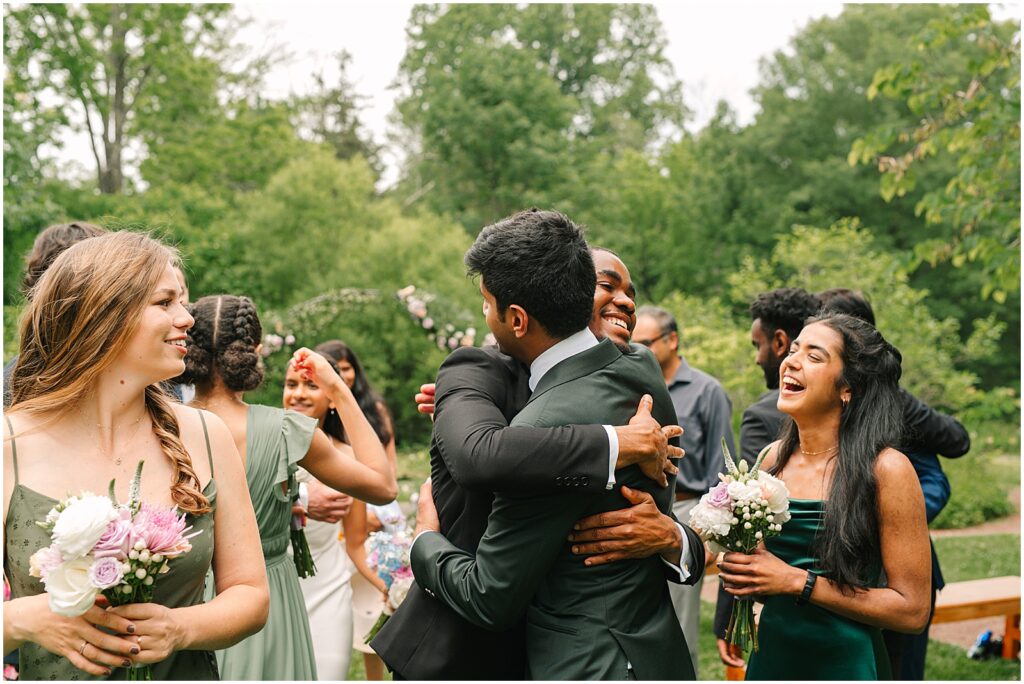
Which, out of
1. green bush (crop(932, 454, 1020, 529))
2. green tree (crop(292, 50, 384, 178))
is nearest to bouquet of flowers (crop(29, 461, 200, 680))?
green bush (crop(932, 454, 1020, 529))

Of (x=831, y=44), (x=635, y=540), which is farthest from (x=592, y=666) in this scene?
(x=831, y=44)

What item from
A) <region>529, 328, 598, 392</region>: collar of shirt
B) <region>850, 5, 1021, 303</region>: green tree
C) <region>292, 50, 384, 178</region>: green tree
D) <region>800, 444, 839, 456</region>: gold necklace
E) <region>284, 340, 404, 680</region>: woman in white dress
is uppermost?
<region>292, 50, 384, 178</region>: green tree

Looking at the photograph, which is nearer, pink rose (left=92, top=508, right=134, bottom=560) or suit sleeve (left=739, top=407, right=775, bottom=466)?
pink rose (left=92, top=508, right=134, bottom=560)

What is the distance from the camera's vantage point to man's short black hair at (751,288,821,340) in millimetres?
5402

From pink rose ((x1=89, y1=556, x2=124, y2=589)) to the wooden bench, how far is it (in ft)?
21.8

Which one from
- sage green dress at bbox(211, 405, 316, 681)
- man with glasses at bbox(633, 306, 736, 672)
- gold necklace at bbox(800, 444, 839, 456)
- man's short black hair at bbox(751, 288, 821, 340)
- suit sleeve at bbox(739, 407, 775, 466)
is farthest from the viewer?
man with glasses at bbox(633, 306, 736, 672)

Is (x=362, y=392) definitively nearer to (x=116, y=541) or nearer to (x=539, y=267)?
(x=539, y=267)

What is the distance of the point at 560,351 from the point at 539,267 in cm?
27

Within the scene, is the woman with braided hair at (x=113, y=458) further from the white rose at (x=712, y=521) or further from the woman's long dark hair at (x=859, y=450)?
the woman's long dark hair at (x=859, y=450)

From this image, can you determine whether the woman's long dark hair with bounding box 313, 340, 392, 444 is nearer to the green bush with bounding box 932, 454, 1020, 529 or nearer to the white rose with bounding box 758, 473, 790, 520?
the white rose with bounding box 758, 473, 790, 520

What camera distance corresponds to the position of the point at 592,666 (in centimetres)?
259

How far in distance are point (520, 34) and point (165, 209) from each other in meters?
20.2

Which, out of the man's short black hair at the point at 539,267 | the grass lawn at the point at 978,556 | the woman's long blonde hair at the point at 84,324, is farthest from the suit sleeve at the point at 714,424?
the grass lawn at the point at 978,556

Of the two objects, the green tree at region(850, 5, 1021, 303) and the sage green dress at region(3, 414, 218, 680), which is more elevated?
the green tree at region(850, 5, 1021, 303)
